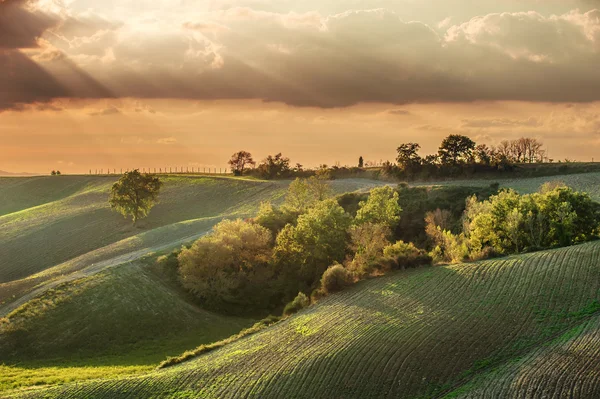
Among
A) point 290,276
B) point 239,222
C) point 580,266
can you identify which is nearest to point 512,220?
point 580,266

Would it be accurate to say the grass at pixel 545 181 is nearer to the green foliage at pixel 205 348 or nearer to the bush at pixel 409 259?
the bush at pixel 409 259

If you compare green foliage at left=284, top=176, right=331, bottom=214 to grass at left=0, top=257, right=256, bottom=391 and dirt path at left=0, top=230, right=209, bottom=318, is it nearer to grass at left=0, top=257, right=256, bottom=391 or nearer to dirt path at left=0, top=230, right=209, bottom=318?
dirt path at left=0, top=230, right=209, bottom=318

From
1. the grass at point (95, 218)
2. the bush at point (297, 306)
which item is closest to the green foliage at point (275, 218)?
the grass at point (95, 218)

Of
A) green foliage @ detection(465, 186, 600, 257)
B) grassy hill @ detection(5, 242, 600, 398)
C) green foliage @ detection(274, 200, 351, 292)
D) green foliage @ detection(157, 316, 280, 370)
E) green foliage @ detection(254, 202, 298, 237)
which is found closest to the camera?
grassy hill @ detection(5, 242, 600, 398)

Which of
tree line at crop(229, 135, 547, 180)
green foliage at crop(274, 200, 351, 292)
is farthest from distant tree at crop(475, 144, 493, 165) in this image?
green foliage at crop(274, 200, 351, 292)

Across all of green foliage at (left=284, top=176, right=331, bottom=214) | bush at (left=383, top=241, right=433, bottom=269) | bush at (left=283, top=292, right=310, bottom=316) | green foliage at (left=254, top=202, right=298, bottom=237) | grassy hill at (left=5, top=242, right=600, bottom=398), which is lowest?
bush at (left=283, top=292, right=310, bottom=316)

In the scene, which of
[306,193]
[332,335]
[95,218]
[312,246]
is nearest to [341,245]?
[312,246]
